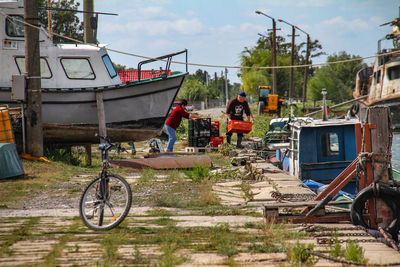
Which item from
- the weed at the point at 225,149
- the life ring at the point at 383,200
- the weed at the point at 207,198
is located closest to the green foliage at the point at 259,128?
the weed at the point at 225,149

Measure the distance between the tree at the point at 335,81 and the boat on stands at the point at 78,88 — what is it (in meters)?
67.9

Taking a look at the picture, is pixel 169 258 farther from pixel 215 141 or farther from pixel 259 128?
pixel 259 128

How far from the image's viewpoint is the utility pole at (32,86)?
522 inches

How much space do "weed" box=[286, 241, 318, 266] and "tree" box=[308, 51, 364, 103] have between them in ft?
257

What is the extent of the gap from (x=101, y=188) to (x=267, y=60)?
266ft

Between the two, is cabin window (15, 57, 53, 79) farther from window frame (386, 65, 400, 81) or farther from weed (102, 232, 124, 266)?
window frame (386, 65, 400, 81)

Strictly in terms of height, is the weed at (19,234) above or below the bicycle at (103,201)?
below

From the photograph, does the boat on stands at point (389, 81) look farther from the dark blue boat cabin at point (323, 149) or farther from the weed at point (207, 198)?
the weed at point (207, 198)

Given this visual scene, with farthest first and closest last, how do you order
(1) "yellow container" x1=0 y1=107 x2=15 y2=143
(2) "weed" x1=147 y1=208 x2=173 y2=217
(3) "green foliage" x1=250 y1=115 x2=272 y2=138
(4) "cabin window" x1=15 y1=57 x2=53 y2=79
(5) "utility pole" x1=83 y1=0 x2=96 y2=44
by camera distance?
(3) "green foliage" x1=250 y1=115 x2=272 y2=138 → (5) "utility pole" x1=83 y1=0 x2=96 y2=44 → (4) "cabin window" x1=15 y1=57 x2=53 y2=79 → (1) "yellow container" x1=0 y1=107 x2=15 y2=143 → (2) "weed" x1=147 y1=208 x2=173 y2=217

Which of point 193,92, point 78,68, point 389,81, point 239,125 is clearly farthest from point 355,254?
point 193,92

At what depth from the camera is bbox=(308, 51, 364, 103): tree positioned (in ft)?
269

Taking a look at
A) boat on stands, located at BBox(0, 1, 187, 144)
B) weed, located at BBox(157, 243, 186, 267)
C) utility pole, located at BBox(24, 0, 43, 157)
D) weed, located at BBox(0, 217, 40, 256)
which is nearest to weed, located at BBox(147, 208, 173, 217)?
weed, located at BBox(0, 217, 40, 256)

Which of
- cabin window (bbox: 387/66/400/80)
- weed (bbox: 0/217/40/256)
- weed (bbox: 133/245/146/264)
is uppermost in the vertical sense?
cabin window (bbox: 387/66/400/80)

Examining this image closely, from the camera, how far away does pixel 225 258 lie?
477 centimetres
